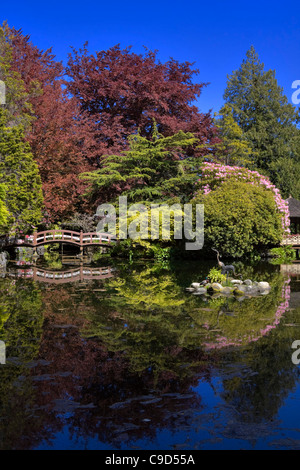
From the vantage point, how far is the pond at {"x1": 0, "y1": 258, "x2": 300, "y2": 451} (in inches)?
150

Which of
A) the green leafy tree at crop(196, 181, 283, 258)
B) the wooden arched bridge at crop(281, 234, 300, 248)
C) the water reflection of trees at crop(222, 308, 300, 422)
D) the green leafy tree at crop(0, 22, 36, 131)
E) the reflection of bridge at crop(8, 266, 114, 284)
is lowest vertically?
the water reflection of trees at crop(222, 308, 300, 422)

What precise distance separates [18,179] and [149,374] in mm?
18115

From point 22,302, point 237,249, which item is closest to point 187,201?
point 237,249

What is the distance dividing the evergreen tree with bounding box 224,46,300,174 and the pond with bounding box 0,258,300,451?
112 ft

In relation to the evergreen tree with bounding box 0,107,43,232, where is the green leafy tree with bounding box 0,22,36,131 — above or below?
above

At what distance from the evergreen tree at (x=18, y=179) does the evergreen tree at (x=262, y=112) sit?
25.7m

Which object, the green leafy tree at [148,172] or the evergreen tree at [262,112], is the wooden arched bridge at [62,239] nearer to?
the green leafy tree at [148,172]

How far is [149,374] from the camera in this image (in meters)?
5.30

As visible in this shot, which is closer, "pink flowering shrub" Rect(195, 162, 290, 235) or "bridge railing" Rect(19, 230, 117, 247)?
"pink flowering shrub" Rect(195, 162, 290, 235)

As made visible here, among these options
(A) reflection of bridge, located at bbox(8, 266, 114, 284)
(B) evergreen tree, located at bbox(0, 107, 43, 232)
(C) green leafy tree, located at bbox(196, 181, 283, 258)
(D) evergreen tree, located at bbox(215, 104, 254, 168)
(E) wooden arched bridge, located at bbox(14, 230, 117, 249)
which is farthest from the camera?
(D) evergreen tree, located at bbox(215, 104, 254, 168)

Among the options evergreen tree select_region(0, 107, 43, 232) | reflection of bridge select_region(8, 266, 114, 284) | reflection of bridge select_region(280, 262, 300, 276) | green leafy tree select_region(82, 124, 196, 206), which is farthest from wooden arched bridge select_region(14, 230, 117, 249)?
reflection of bridge select_region(280, 262, 300, 276)

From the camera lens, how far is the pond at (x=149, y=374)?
3.81m

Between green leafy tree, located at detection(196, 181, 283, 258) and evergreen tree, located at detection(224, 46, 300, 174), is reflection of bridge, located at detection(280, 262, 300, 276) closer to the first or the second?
green leafy tree, located at detection(196, 181, 283, 258)
